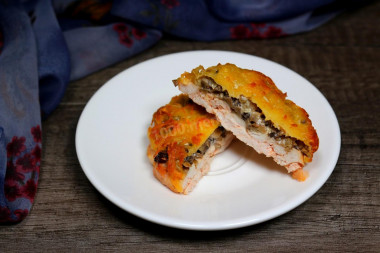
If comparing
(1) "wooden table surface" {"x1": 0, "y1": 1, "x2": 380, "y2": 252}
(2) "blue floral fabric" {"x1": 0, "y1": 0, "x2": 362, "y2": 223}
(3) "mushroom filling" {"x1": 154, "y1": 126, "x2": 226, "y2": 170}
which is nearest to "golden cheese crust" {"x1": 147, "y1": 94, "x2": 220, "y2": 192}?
(3) "mushroom filling" {"x1": 154, "y1": 126, "x2": 226, "y2": 170}

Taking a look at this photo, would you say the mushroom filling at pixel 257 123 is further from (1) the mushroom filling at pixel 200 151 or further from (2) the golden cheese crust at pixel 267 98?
(1) the mushroom filling at pixel 200 151

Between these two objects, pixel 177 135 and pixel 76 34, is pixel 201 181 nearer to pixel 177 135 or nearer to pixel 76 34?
pixel 177 135

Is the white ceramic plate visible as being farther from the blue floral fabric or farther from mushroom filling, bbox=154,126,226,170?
the blue floral fabric

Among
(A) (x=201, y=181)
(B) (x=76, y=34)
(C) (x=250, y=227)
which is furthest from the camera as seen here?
(B) (x=76, y=34)

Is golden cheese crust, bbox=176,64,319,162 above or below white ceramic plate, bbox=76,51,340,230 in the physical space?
above

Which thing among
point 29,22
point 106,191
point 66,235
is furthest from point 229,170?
point 29,22

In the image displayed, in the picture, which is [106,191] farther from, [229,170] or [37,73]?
[37,73]

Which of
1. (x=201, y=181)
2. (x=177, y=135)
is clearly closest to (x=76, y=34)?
(x=177, y=135)
